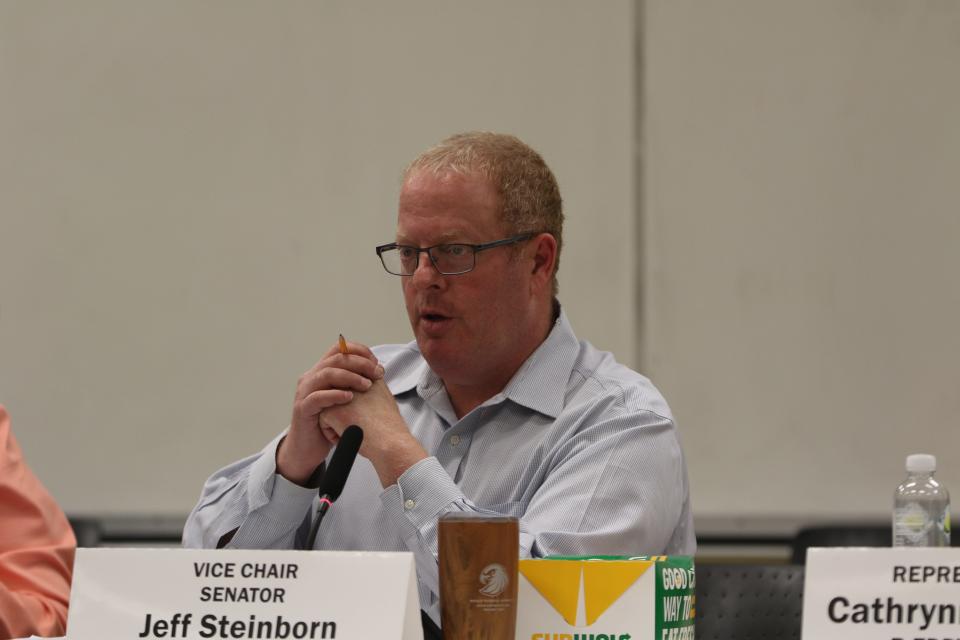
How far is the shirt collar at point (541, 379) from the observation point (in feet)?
6.62

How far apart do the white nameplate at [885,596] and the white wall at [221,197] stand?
223 cm

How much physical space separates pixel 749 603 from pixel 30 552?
1.07 metres

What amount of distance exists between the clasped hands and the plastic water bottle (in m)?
0.70

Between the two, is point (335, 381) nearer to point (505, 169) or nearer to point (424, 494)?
point (424, 494)

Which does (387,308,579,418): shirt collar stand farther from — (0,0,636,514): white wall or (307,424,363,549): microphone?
(0,0,636,514): white wall

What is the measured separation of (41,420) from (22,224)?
0.57 meters

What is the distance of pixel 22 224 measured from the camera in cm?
346

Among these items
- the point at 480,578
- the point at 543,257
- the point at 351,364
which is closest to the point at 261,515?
the point at 351,364

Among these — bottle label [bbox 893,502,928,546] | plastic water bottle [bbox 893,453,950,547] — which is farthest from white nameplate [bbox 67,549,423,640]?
bottle label [bbox 893,502,928,546]

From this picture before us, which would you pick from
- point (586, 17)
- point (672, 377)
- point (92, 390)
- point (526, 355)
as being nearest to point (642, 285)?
point (672, 377)

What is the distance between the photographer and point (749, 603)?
172 centimetres

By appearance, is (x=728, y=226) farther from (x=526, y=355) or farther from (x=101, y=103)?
(x=101, y=103)

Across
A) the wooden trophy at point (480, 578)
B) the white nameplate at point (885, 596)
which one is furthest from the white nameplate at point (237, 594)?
the white nameplate at point (885, 596)

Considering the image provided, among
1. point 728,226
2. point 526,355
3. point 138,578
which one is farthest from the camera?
point 728,226
